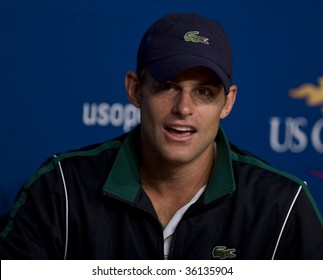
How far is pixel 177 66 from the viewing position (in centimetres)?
105

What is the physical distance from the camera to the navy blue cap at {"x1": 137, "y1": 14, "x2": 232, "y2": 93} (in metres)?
1.05

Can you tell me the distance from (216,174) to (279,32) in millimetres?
563

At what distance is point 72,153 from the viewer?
1193 mm

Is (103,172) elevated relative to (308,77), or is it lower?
lower

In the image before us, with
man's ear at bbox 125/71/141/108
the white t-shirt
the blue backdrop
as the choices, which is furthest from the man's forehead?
the blue backdrop

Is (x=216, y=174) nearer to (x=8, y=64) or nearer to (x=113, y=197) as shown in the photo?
(x=113, y=197)

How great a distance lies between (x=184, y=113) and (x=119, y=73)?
1.82ft

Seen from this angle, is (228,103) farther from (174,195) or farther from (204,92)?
(174,195)

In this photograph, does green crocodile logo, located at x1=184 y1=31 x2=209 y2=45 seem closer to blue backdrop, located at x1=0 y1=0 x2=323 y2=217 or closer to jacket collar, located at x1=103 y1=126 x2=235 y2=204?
jacket collar, located at x1=103 y1=126 x2=235 y2=204

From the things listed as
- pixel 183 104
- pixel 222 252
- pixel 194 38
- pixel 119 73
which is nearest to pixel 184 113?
pixel 183 104

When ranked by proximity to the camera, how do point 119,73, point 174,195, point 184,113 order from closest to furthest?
point 184,113 < point 174,195 < point 119,73

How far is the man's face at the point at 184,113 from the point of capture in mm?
1064
